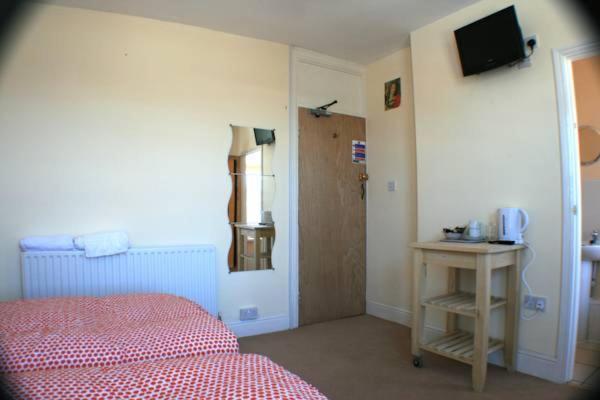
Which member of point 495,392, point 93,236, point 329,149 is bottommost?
point 495,392

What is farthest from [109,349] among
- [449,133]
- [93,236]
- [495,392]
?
[449,133]

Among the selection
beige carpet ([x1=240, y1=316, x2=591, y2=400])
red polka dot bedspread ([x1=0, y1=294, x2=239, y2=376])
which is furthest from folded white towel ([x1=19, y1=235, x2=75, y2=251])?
beige carpet ([x1=240, y1=316, x2=591, y2=400])

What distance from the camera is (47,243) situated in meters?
2.32

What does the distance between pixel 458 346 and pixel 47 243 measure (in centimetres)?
277

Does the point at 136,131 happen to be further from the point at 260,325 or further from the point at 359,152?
the point at 359,152

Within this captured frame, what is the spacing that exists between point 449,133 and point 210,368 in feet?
8.19

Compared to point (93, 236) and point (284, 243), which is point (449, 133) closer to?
point (284, 243)

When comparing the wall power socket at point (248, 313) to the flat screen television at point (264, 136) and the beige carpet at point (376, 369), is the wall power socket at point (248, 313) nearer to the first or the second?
the beige carpet at point (376, 369)

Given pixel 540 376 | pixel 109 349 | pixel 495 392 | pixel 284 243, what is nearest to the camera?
pixel 109 349

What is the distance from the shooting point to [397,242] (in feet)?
11.3

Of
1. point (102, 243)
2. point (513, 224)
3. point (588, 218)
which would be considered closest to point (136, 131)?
point (102, 243)

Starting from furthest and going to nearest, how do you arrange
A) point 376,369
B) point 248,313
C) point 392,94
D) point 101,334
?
point 392,94
point 248,313
point 376,369
point 101,334

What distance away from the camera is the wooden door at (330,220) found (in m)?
3.42

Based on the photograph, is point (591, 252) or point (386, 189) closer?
point (591, 252)
